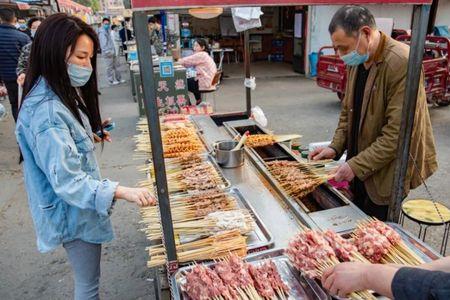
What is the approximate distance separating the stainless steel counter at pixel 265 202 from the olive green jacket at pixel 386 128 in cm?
60

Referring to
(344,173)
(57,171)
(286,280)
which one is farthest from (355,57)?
(57,171)

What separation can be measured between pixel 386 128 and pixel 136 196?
64.0 inches

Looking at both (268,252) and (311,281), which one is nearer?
(311,281)

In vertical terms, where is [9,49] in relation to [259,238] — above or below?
above

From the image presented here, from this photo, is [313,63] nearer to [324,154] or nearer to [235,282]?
[324,154]

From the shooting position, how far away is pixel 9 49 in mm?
6527

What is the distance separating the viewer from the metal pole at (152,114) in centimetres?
124

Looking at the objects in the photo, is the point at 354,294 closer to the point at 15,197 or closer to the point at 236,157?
the point at 236,157

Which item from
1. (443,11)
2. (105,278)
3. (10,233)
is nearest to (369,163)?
(105,278)

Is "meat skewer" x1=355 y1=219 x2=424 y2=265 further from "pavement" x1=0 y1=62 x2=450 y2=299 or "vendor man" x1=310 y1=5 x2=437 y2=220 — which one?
"pavement" x1=0 y1=62 x2=450 y2=299

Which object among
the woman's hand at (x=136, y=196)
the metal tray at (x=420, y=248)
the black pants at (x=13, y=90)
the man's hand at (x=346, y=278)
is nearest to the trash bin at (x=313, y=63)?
the black pants at (x=13, y=90)

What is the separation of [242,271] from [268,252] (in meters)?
0.27

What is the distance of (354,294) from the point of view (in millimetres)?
1377

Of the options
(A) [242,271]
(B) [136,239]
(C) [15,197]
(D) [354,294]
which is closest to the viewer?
(D) [354,294]
